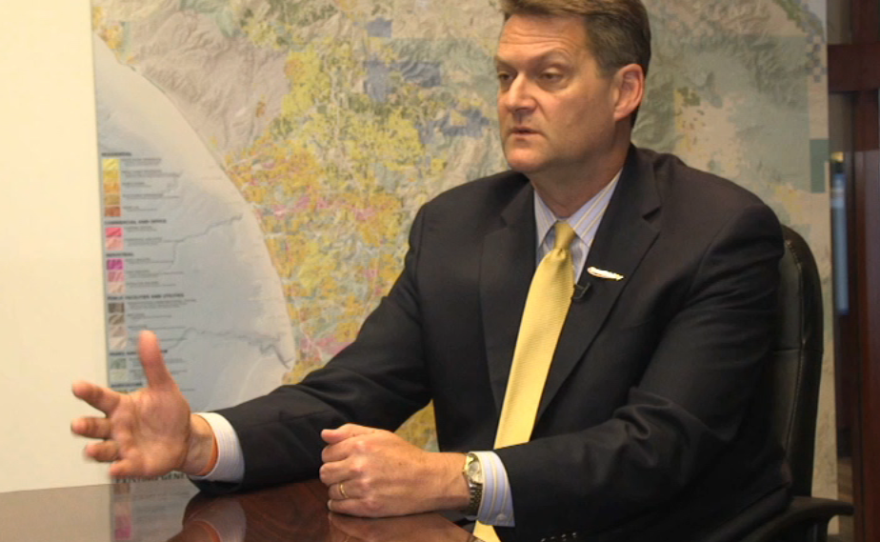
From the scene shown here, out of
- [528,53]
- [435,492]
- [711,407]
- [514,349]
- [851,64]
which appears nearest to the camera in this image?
[435,492]

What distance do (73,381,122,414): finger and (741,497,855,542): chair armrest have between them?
0.97 m

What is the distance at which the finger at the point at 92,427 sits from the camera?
4.58 feet

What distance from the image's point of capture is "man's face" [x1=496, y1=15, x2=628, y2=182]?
196 cm

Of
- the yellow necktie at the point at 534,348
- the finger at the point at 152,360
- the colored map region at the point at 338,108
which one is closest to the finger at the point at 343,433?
the finger at the point at 152,360

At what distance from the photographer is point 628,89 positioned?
6.78 ft

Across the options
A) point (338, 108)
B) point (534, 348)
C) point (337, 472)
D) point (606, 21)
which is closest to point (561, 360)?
point (534, 348)

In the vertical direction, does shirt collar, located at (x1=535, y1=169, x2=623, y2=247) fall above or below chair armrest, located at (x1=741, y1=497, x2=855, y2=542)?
above

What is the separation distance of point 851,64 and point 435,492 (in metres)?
2.51

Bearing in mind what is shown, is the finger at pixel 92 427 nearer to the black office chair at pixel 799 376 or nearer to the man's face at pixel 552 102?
the man's face at pixel 552 102

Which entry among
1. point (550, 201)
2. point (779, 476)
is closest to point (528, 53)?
point (550, 201)

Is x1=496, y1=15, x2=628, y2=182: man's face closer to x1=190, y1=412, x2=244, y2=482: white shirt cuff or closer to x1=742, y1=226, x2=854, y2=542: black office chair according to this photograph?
x1=742, y1=226, x2=854, y2=542: black office chair

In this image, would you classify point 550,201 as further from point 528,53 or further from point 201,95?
point 201,95

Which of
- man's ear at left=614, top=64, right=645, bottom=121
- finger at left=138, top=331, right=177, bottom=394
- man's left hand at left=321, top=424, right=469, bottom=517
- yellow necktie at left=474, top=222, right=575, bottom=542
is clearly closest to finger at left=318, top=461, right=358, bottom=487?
man's left hand at left=321, top=424, right=469, bottom=517

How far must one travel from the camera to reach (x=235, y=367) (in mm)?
2756
